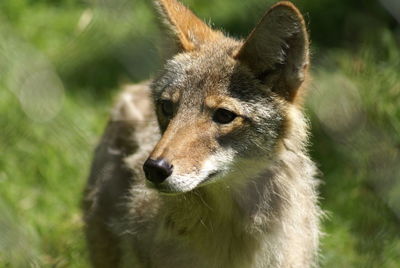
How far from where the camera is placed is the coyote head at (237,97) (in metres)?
3.60

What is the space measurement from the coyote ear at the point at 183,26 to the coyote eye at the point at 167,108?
0.36m

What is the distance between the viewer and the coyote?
3619 millimetres

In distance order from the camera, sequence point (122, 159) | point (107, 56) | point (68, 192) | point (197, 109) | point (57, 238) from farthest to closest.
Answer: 1. point (107, 56)
2. point (68, 192)
3. point (57, 238)
4. point (122, 159)
5. point (197, 109)

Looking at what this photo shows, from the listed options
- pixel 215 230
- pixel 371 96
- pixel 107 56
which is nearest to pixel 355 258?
pixel 371 96

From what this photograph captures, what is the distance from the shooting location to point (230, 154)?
3670 mm

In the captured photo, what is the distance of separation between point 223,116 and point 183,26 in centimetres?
67

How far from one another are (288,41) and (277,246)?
98 cm

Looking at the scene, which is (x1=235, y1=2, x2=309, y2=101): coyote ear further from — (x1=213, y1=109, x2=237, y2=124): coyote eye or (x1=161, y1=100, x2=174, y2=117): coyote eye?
(x1=161, y1=100, x2=174, y2=117): coyote eye

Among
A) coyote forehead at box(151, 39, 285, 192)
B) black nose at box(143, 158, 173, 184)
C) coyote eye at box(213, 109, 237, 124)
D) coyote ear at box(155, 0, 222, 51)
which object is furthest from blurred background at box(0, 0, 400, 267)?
black nose at box(143, 158, 173, 184)

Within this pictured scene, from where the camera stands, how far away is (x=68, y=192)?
18.6ft

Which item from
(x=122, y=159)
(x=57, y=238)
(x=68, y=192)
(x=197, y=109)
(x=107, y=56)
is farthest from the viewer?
(x=107, y=56)

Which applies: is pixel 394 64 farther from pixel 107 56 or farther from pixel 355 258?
pixel 107 56

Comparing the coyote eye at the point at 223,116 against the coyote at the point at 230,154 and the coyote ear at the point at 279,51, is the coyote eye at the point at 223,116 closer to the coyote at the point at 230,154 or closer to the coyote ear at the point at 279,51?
the coyote at the point at 230,154

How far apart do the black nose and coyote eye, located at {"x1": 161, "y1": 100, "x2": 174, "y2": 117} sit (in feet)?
1.75
